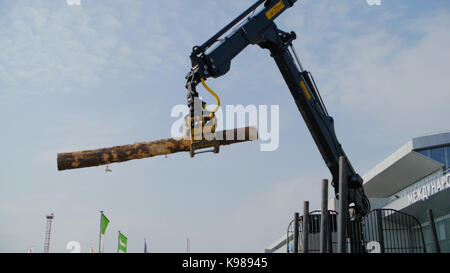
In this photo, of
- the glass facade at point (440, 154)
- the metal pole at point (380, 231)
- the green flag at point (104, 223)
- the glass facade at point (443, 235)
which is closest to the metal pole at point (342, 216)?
the metal pole at point (380, 231)

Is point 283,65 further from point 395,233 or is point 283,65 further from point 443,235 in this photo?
point 443,235

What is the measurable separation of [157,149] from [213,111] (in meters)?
1.35

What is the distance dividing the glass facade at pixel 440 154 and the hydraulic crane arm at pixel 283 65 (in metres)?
24.3

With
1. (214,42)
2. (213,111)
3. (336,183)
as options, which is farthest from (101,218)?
(213,111)

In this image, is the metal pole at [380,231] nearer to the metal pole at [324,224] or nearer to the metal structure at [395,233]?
the metal structure at [395,233]

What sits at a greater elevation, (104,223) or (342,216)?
(104,223)

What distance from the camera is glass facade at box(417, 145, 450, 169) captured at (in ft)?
120

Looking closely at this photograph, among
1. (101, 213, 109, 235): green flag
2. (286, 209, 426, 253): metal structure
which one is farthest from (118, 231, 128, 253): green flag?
(286, 209, 426, 253): metal structure

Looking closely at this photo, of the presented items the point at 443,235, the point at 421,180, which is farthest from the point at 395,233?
the point at 421,180

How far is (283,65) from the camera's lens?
14.1m

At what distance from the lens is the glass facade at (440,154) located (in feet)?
120

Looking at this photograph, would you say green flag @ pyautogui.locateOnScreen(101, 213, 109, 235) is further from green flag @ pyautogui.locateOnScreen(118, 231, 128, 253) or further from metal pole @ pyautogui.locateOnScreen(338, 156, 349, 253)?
metal pole @ pyautogui.locateOnScreen(338, 156, 349, 253)

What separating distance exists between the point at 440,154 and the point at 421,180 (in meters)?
4.75
